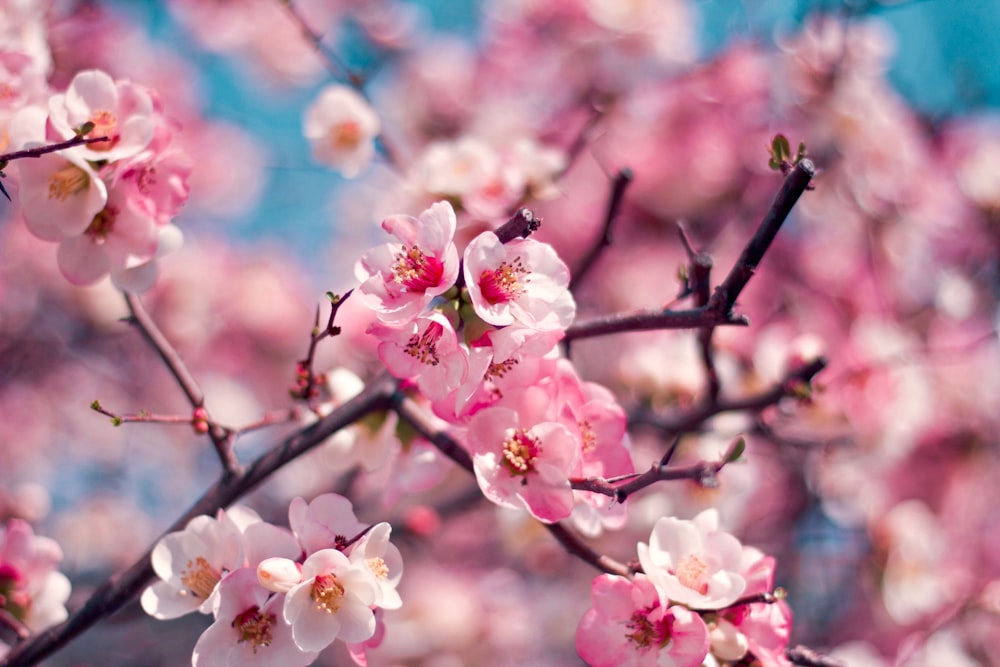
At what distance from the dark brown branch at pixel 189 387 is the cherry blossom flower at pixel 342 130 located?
2.63ft

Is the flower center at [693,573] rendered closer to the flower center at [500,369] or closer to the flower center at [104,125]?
the flower center at [500,369]

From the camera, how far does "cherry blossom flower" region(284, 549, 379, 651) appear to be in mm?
822

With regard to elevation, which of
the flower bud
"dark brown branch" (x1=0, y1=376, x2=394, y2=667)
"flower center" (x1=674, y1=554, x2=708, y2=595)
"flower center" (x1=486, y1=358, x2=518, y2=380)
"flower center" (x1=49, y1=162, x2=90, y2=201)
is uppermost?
"flower center" (x1=486, y1=358, x2=518, y2=380)

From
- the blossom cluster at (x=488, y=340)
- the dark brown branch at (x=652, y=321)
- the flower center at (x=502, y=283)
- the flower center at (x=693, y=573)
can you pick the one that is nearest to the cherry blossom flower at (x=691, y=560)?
the flower center at (x=693, y=573)

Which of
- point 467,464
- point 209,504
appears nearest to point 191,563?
point 209,504

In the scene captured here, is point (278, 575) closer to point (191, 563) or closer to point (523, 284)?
point (191, 563)

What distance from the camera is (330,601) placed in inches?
33.2

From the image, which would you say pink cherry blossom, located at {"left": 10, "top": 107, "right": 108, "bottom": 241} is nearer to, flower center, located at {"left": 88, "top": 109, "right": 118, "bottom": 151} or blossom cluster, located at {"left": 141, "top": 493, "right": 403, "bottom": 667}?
flower center, located at {"left": 88, "top": 109, "right": 118, "bottom": 151}

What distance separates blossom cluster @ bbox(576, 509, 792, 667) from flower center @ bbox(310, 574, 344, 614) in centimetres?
31

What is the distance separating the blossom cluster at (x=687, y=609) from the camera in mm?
902

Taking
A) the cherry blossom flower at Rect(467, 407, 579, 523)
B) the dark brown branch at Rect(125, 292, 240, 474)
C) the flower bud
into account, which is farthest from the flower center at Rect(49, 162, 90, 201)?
the flower bud

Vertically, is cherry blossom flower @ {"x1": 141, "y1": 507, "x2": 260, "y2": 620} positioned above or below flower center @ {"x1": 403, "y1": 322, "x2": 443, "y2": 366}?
below

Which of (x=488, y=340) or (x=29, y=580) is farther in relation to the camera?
(x=29, y=580)

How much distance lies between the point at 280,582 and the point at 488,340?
37 centimetres
